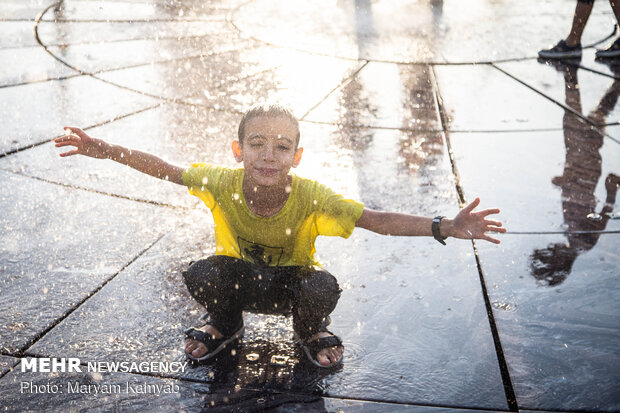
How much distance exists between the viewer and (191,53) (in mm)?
5898

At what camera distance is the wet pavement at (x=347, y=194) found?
7.25 feet

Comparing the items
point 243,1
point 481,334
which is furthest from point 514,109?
point 243,1

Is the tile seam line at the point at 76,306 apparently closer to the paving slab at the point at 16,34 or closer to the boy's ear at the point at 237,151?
the boy's ear at the point at 237,151

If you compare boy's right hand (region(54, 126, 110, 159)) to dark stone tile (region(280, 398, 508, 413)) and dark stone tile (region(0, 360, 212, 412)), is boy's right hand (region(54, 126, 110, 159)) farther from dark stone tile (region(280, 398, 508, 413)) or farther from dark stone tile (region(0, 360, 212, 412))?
dark stone tile (region(280, 398, 508, 413))

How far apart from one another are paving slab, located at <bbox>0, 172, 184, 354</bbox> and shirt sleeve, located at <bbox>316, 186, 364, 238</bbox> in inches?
40.5

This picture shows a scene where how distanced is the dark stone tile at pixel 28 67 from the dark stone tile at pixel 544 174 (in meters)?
3.29

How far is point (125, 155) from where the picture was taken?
251 cm

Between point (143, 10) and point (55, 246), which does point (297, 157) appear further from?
point (143, 10)

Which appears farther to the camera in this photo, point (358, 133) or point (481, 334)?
point (358, 133)

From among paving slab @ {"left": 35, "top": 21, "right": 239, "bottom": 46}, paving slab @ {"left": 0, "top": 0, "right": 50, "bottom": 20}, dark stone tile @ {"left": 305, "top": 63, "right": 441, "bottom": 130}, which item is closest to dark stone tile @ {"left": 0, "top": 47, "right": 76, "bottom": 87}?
paving slab @ {"left": 35, "top": 21, "right": 239, "bottom": 46}

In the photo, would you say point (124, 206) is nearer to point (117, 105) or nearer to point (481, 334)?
point (117, 105)

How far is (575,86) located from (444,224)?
3.74 metres

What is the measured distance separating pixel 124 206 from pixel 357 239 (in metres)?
1.24

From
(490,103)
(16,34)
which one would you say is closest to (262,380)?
(490,103)
